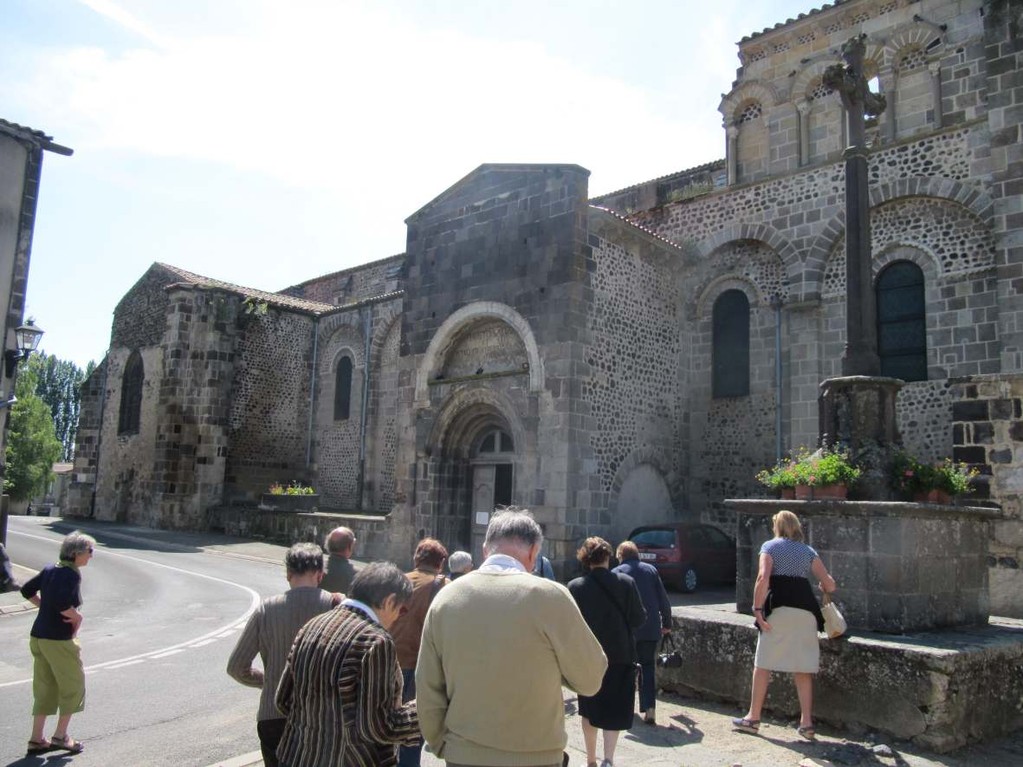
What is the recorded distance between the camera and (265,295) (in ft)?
87.9

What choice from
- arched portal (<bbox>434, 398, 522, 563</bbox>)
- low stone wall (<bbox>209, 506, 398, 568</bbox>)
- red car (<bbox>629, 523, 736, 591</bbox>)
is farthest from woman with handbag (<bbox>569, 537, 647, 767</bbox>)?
low stone wall (<bbox>209, 506, 398, 568</bbox>)

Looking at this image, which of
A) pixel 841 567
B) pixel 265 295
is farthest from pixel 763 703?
pixel 265 295

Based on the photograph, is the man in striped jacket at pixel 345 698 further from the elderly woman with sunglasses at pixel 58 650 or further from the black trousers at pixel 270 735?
the elderly woman with sunglasses at pixel 58 650

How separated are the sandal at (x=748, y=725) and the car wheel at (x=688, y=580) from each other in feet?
23.7

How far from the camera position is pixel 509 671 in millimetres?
3033

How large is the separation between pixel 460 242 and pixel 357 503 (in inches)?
413

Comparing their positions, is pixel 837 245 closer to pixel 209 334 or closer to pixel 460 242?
pixel 460 242

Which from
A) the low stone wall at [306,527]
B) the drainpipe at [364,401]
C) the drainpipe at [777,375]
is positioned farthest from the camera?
the drainpipe at [364,401]

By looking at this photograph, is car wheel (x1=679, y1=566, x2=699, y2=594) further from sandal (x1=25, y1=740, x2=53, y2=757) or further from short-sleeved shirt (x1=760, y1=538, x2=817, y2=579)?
sandal (x1=25, y1=740, x2=53, y2=757)

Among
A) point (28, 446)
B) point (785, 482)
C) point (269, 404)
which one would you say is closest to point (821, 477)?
point (785, 482)

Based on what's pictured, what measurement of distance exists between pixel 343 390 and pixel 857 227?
65.1 feet

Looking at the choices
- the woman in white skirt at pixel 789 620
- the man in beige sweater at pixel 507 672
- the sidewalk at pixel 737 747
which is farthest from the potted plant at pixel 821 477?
the man in beige sweater at pixel 507 672

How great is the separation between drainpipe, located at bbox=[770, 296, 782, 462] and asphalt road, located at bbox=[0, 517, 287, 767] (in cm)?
947

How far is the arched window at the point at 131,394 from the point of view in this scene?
27.6m
